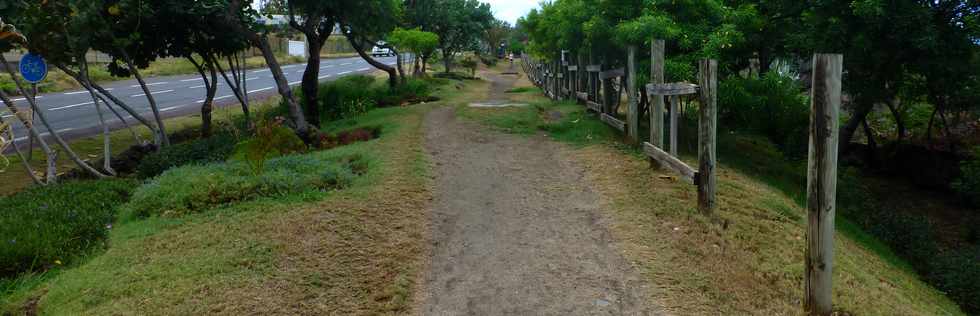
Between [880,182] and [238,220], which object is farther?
[880,182]

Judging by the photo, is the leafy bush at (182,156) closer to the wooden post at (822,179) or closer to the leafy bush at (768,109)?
the leafy bush at (768,109)

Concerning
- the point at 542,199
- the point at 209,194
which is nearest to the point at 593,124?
the point at 542,199

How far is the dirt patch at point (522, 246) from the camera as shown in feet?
17.5

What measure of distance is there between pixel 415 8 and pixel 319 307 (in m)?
28.1

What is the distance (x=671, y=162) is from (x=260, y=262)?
15.0 ft

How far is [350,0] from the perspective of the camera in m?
15.8

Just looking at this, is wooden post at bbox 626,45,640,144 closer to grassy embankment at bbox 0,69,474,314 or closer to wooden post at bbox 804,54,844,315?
grassy embankment at bbox 0,69,474,314

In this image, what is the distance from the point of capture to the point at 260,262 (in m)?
→ 5.88

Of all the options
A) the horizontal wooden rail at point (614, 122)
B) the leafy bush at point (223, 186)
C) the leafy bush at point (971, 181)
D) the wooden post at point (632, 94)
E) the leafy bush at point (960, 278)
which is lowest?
the leafy bush at point (960, 278)

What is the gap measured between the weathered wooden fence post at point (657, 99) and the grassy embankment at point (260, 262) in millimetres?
3091

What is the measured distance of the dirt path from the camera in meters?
5.33

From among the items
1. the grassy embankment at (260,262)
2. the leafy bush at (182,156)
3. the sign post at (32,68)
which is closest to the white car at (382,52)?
the leafy bush at (182,156)

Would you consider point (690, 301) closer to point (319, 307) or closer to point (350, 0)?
point (319, 307)

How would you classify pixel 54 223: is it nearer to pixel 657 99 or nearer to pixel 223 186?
pixel 223 186
